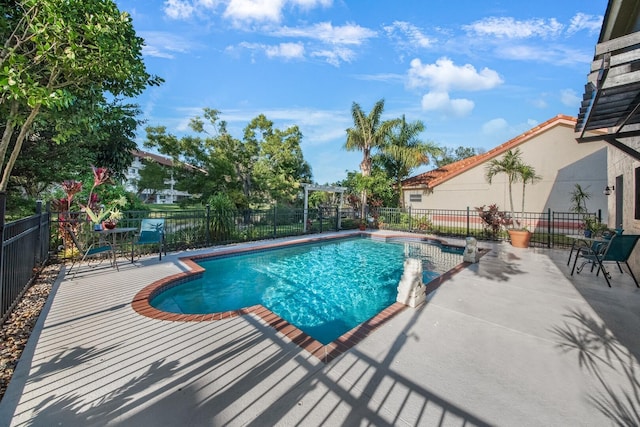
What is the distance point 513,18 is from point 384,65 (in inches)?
224

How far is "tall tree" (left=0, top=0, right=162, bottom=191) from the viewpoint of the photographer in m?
3.10

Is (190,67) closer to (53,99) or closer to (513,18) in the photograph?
(53,99)

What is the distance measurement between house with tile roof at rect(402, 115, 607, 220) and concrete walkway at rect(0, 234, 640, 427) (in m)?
10.6

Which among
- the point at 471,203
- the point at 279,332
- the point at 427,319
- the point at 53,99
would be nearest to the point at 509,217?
the point at 471,203

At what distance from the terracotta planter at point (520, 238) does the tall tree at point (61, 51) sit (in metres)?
11.5

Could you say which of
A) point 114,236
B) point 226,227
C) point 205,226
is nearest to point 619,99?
point 114,236

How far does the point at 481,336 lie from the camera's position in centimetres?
288

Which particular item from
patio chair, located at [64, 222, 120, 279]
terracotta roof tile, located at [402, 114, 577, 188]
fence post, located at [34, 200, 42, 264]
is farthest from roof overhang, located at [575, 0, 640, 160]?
terracotta roof tile, located at [402, 114, 577, 188]

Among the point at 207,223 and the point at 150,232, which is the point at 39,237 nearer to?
the point at 150,232

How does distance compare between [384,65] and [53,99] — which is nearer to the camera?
[53,99]

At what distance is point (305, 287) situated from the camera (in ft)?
18.4

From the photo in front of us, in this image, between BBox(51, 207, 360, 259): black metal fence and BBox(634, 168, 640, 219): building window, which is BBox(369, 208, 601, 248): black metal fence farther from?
BBox(634, 168, 640, 219): building window

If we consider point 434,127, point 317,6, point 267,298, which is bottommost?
point 267,298

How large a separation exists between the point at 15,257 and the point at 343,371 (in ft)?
14.7
